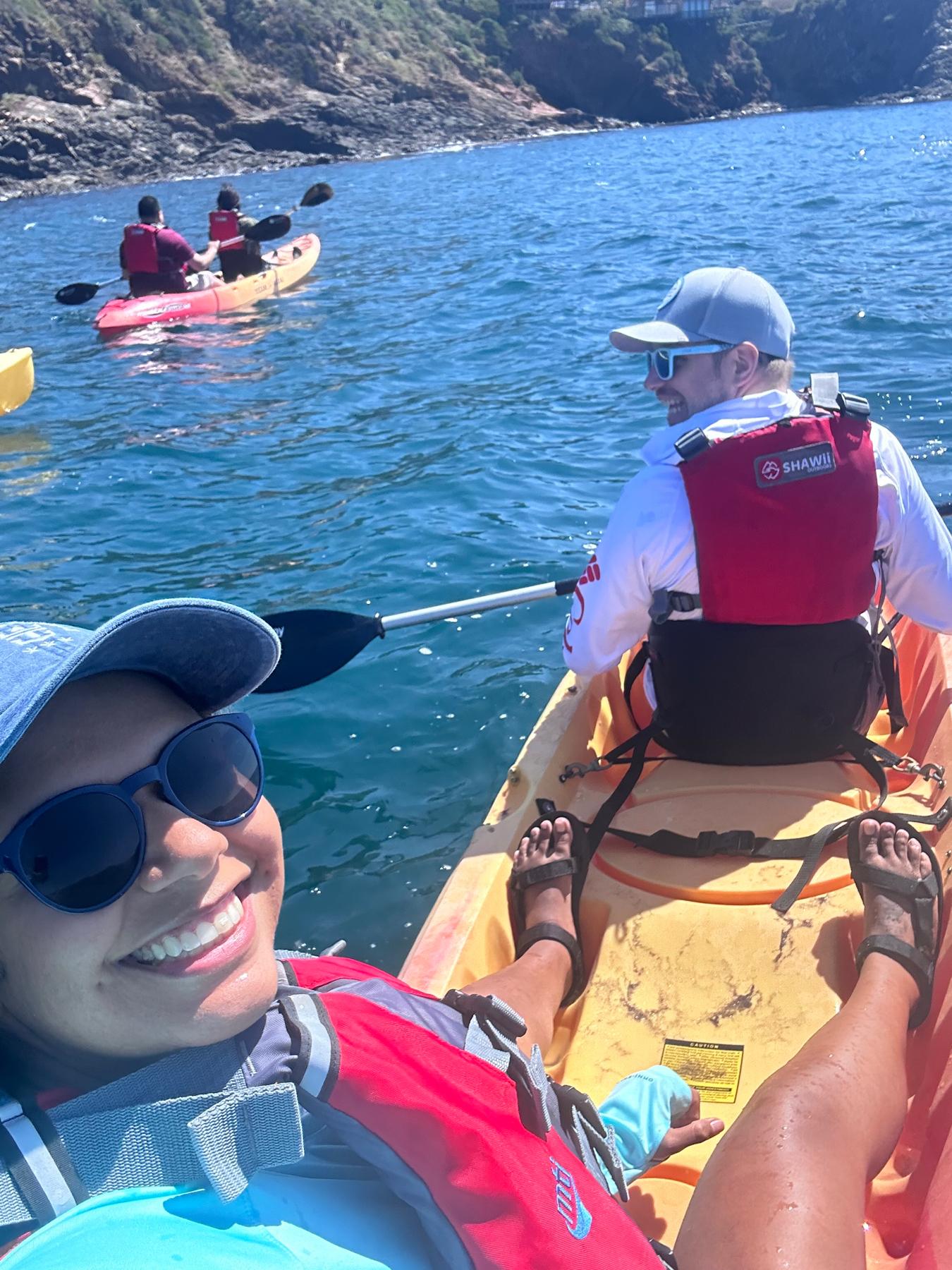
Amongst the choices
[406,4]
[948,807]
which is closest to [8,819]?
[948,807]

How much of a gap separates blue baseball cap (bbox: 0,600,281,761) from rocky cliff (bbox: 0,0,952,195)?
39046mm

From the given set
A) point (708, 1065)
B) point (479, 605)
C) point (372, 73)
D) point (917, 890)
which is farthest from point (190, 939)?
point (372, 73)

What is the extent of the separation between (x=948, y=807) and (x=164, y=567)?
444cm

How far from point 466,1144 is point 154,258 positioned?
12.2 m

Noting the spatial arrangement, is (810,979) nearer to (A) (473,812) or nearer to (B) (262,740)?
(A) (473,812)

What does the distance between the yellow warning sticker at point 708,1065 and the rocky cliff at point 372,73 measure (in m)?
38.7

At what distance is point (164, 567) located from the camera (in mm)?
6164

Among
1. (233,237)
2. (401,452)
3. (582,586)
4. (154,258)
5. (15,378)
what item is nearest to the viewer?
(582,586)

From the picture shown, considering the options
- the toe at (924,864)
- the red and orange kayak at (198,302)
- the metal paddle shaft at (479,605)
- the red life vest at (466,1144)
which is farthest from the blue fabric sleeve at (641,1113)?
the red and orange kayak at (198,302)

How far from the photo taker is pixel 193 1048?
1.19 meters

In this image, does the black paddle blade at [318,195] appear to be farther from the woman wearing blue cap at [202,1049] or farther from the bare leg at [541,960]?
the woman wearing blue cap at [202,1049]

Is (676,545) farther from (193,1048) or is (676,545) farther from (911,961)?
(193,1048)

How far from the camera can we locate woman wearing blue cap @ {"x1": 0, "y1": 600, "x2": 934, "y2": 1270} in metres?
1.06

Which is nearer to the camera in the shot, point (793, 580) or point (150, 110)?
point (793, 580)
